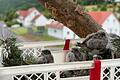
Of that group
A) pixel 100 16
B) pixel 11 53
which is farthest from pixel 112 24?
pixel 11 53

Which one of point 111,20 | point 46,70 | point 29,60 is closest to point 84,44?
point 29,60

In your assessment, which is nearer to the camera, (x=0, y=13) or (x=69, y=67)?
(x=69, y=67)

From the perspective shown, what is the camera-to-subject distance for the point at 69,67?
2.28 m

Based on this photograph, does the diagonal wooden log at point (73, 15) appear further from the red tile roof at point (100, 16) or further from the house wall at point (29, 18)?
the house wall at point (29, 18)

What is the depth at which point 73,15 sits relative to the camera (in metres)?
3.51

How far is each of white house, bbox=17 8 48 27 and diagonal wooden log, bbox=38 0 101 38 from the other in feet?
134

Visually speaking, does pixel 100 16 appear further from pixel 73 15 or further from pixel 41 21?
pixel 73 15

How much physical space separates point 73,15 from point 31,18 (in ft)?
142

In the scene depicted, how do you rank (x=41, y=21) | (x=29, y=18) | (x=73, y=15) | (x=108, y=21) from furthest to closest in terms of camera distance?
(x=29, y=18)
(x=41, y=21)
(x=108, y=21)
(x=73, y=15)

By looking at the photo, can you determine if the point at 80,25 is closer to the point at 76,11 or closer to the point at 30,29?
the point at 76,11

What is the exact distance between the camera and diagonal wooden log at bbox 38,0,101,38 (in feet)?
11.3

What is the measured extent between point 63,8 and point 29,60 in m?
0.94

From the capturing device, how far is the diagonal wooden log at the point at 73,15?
3.46 metres

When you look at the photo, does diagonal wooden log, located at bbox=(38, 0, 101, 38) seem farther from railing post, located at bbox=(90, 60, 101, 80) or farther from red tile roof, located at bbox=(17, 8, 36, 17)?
red tile roof, located at bbox=(17, 8, 36, 17)
